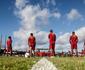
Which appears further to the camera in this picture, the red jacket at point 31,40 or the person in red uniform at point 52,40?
the red jacket at point 31,40

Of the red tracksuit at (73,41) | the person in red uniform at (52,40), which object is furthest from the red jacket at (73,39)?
the person in red uniform at (52,40)

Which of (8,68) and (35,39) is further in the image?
(35,39)

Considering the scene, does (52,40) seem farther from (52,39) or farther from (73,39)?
(73,39)

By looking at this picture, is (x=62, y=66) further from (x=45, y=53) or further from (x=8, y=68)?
(x=45, y=53)

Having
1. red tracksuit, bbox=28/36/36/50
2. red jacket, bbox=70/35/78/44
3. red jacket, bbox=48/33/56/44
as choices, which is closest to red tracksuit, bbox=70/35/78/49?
red jacket, bbox=70/35/78/44

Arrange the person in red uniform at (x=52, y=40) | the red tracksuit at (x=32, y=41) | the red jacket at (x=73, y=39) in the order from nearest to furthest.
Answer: the person in red uniform at (x=52, y=40)
the red jacket at (x=73, y=39)
the red tracksuit at (x=32, y=41)

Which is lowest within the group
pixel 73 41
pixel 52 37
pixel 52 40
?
pixel 73 41

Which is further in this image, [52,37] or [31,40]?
[31,40]

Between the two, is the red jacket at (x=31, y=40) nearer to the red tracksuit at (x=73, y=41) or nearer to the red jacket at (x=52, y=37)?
the red jacket at (x=52, y=37)

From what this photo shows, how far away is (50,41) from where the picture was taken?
29.9 metres

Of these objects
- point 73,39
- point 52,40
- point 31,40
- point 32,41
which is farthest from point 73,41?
point 31,40

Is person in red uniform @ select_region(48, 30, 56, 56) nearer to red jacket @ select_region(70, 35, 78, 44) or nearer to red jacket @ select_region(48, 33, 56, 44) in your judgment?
red jacket @ select_region(48, 33, 56, 44)

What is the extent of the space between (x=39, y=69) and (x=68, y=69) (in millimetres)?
4735

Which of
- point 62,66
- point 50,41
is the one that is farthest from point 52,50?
point 62,66
